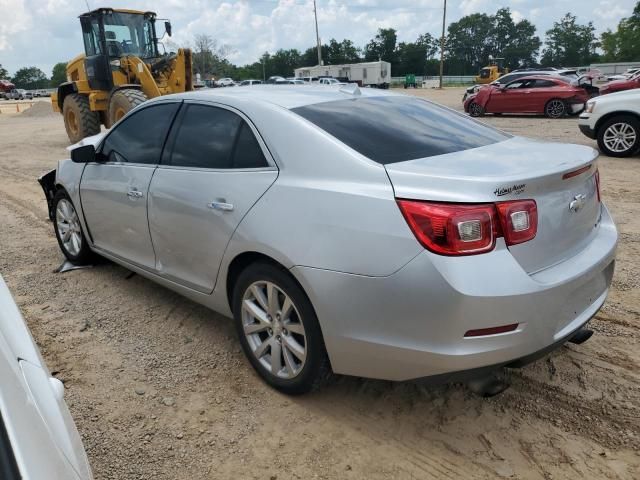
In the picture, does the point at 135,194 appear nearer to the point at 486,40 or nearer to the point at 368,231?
the point at 368,231

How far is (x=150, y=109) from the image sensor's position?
12.9 ft

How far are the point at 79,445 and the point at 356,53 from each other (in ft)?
337

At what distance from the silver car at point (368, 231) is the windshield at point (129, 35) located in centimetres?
1057

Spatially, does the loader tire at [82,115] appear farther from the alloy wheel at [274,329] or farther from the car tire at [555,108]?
the car tire at [555,108]

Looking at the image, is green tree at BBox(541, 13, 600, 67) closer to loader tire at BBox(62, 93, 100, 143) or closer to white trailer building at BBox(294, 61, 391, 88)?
white trailer building at BBox(294, 61, 391, 88)

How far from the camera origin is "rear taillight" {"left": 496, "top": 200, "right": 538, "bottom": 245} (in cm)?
223

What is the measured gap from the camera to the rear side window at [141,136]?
369 centimetres

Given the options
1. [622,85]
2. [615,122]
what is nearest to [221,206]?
[615,122]

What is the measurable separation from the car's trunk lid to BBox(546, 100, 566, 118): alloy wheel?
630 inches

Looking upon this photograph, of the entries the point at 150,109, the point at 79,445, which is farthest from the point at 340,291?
the point at 150,109

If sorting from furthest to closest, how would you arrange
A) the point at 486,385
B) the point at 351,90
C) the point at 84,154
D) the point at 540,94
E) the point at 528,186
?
1. the point at 540,94
2. the point at 84,154
3. the point at 351,90
4. the point at 486,385
5. the point at 528,186

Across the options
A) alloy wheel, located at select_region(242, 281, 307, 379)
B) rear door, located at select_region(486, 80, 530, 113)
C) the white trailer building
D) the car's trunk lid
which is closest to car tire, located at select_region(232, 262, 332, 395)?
alloy wheel, located at select_region(242, 281, 307, 379)

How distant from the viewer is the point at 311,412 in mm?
2828

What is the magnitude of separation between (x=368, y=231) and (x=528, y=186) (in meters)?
0.71
